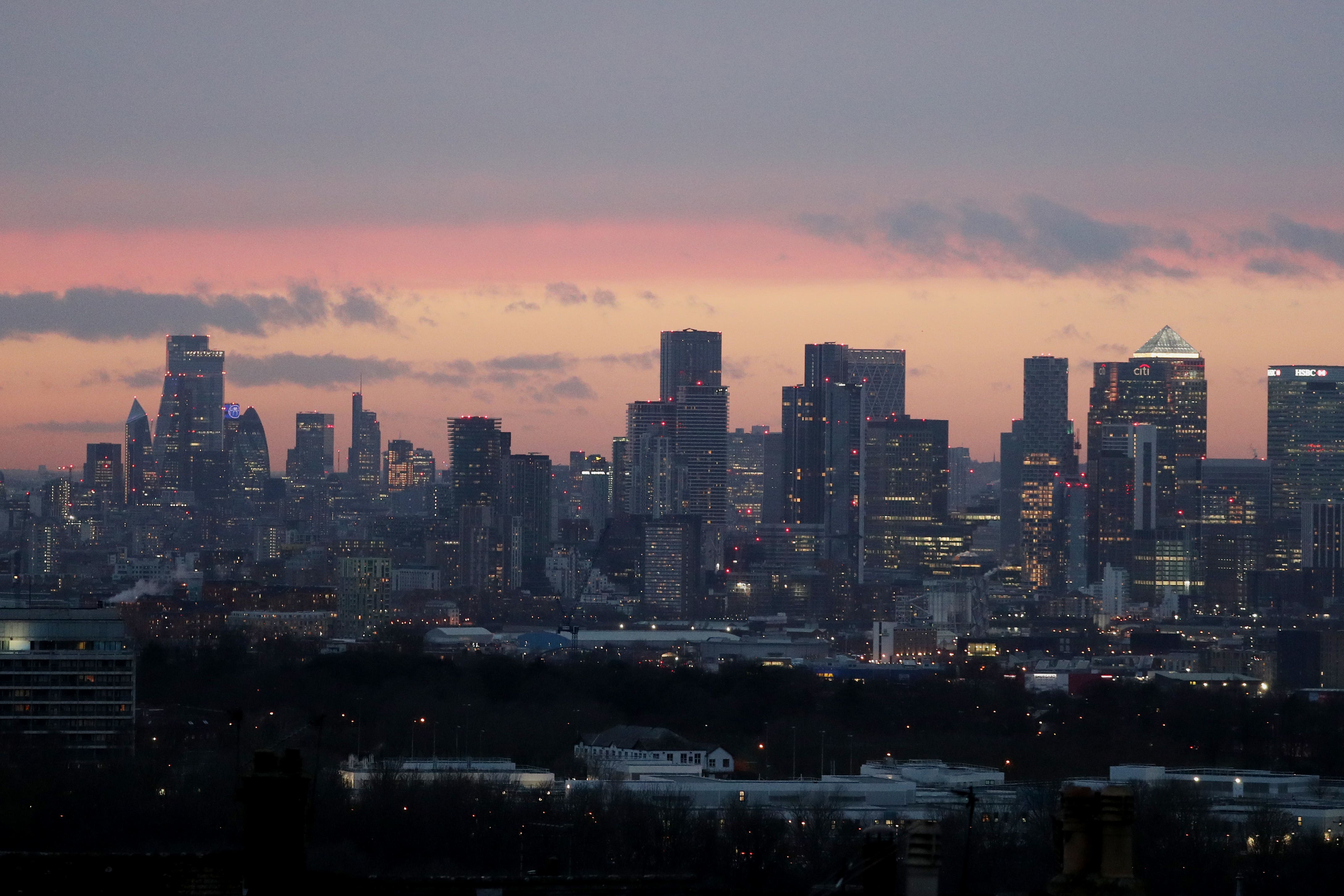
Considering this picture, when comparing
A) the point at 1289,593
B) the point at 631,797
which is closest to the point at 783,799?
the point at 631,797

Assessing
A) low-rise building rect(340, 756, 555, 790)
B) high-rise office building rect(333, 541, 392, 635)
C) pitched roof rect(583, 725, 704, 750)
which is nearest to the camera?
low-rise building rect(340, 756, 555, 790)

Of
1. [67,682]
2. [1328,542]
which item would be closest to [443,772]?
[67,682]

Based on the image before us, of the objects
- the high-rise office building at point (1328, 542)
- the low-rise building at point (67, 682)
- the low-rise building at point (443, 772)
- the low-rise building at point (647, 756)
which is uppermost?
the high-rise office building at point (1328, 542)

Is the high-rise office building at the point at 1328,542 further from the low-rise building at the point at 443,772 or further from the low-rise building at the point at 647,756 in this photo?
the low-rise building at the point at 443,772

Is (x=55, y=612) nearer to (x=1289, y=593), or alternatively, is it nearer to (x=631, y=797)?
(x=631, y=797)

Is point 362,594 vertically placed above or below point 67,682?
above

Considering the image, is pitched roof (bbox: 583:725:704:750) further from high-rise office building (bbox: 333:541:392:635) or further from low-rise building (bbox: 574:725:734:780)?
high-rise office building (bbox: 333:541:392:635)

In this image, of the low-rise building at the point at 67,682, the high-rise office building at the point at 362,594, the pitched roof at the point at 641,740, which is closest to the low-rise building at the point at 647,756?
the pitched roof at the point at 641,740

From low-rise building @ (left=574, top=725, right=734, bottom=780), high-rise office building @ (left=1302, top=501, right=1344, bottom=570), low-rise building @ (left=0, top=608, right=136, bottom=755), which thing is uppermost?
high-rise office building @ (left=1302, top=501, right=1344, bottom=570)

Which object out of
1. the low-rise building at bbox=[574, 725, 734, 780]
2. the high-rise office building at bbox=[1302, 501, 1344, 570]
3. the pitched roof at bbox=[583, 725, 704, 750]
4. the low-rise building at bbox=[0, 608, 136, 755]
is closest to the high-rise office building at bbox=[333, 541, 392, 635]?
the high-rise office building at bbox=[1302, 501, 1344, 570]

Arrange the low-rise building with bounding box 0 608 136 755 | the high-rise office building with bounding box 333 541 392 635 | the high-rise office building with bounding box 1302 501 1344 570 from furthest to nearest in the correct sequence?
the high-rise office building with bounding box 1302 501 1344 570 → the high-rise office building with bounding box 333 541 392 635 → the low-rise building with bounding box 0 608 136 755

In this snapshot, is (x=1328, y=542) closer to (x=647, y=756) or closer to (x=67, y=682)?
(x=647, y=756)
